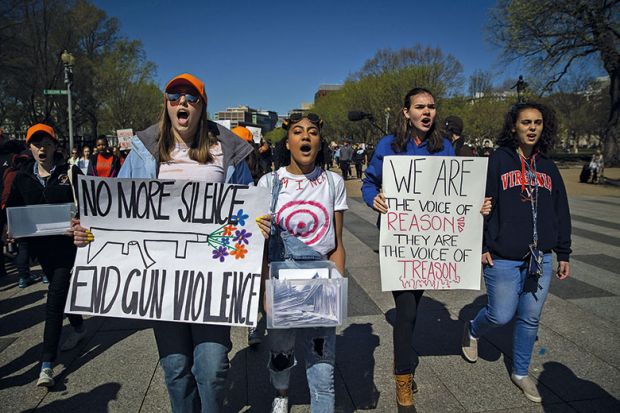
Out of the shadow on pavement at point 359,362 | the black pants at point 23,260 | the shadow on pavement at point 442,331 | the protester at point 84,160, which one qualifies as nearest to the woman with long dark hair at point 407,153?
the shadow on pavement at point 359,362

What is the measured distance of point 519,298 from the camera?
3.05 meters

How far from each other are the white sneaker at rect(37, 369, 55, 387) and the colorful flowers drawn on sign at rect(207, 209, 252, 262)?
5.99ft

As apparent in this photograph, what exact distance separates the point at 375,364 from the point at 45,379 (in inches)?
95.6

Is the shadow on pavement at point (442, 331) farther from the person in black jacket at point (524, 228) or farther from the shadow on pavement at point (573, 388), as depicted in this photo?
the person in black jacket at point (524, 228)

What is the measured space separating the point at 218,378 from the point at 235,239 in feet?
2.32

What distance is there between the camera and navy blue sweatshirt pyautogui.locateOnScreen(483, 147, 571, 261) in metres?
2.93

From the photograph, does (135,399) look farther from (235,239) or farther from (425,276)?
(425,276)

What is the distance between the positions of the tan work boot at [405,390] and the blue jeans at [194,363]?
47.8 inches

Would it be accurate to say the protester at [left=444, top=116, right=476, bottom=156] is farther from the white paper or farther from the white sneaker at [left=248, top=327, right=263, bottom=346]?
the white paper

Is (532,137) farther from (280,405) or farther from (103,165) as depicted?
(103,165)

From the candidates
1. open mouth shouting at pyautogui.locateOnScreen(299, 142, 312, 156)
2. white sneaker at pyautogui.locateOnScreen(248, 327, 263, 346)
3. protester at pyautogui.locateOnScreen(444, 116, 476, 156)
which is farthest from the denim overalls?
protester at pyautogui.locateOnScreen(444, 116, 476, 156)

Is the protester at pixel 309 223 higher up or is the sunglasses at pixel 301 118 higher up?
the sunglasses at pixel 301 118

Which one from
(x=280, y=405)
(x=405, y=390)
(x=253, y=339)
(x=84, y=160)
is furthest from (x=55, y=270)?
(x=84, y=160)

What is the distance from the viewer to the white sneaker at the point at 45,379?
3033mm
